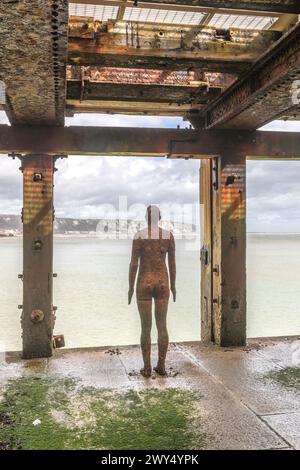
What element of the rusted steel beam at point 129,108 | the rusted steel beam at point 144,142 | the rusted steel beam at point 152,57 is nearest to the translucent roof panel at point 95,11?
the rusted steel beam at point 152,57

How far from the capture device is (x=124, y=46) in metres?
4.11

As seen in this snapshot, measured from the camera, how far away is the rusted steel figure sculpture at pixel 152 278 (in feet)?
18.1

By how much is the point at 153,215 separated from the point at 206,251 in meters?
2.00

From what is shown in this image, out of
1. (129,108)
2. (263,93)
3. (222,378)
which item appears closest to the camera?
(263,93)

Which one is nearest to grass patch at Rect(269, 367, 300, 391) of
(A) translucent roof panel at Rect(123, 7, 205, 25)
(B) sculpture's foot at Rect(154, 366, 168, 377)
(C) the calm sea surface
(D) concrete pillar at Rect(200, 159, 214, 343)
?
(B) sculpture's foot at Rect(154, 366, 168, 377)

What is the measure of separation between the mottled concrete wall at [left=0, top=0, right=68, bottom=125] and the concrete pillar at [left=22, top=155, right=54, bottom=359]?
1.15 metres

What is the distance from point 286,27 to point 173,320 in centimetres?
1832

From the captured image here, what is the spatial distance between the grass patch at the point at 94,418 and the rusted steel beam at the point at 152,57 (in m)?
3.45

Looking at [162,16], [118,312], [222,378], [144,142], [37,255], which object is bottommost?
[118,312]

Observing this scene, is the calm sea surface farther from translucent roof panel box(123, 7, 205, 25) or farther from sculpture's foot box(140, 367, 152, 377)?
translucent roof panel box(123, 7, 205, 25)

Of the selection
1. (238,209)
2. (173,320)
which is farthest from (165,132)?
(173,320)

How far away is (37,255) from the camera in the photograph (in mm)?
6352

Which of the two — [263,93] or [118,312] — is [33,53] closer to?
[263,93]

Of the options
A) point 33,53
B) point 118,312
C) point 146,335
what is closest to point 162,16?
point 33,53
